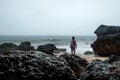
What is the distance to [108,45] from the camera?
77.3 ft

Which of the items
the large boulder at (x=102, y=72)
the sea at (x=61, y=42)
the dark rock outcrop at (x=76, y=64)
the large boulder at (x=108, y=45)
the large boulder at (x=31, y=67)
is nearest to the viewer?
the large boulder at (x=102, y=72)

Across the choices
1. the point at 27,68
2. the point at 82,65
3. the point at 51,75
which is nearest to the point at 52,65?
the point at 51,75

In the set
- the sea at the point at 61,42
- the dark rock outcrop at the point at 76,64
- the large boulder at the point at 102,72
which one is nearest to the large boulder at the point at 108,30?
the sea at the point at 61,42

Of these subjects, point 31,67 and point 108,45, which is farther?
point 108,45

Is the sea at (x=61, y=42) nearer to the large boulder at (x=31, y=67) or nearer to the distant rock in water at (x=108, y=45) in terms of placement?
the distant rock in water at (x=108, y=45)

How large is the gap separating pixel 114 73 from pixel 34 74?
2.19 m

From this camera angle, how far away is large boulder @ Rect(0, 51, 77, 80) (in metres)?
6.52

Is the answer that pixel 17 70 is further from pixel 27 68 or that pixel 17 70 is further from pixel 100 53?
pixel 100 53

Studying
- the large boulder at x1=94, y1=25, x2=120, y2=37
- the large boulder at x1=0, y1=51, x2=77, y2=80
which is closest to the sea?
the large boulder at x1=94, y1=25, x2=120, y2=37

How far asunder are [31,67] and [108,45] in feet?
58.0

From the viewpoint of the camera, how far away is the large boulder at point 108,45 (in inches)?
908

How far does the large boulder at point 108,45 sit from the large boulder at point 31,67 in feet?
54.4

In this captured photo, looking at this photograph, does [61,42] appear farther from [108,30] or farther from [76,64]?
[76,64]

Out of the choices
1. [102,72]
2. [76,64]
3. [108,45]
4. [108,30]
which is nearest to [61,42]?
[108,30]
